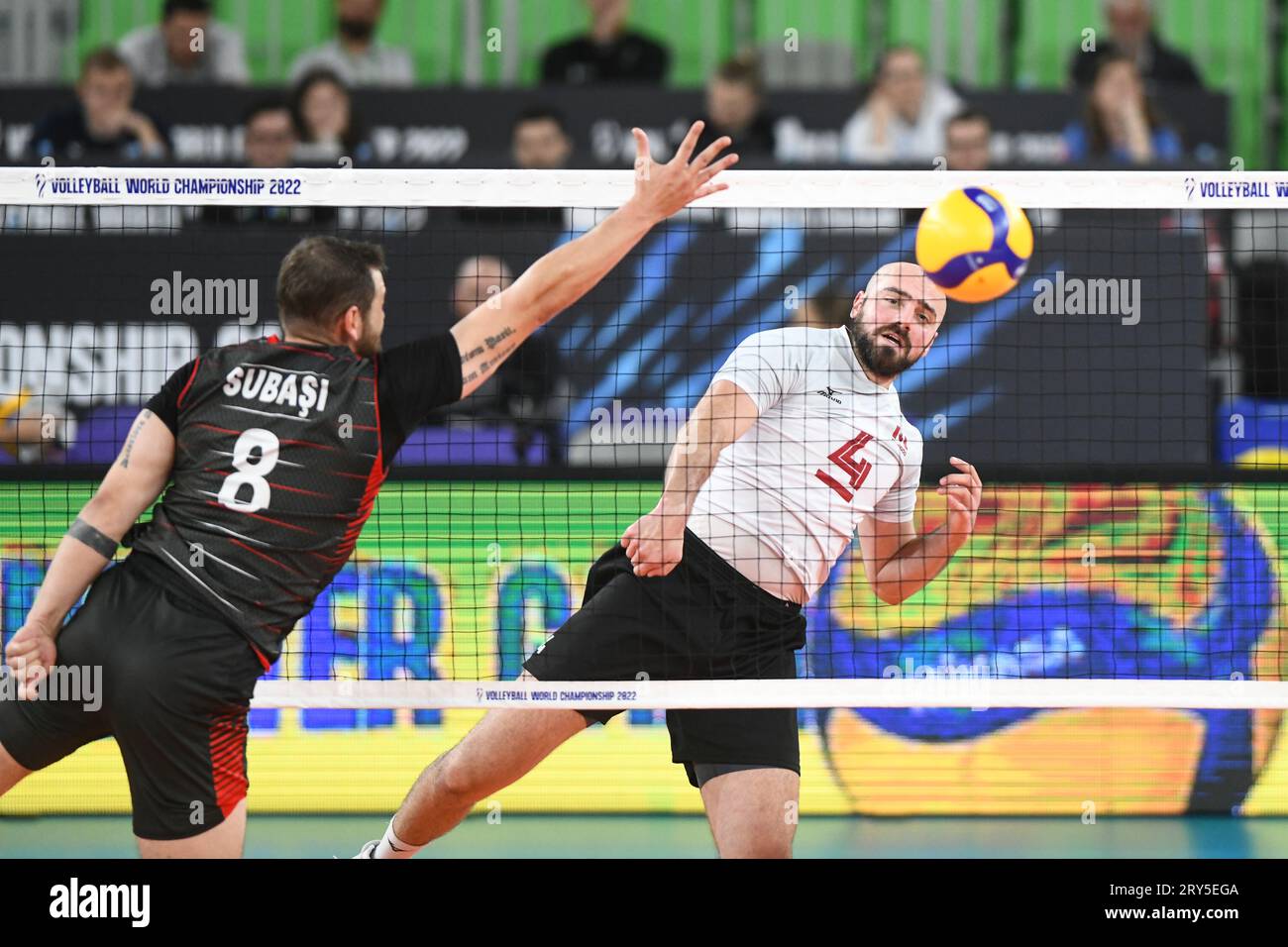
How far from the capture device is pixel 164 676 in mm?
4570

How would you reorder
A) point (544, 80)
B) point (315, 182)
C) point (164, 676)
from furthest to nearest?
point (544, 80)
point (315, 182)
point (164, 676)

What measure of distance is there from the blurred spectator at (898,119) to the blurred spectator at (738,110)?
0.75 m

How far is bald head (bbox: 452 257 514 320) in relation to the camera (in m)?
7.94

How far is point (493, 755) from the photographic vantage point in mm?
5625

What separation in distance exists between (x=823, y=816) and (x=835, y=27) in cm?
709

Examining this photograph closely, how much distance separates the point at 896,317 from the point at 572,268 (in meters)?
1.44

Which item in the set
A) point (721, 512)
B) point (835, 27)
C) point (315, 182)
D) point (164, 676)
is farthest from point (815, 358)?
point (835, 27)

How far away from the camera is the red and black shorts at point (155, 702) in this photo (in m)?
4.57

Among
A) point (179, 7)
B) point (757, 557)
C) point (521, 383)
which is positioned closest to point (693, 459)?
point (757, 557)

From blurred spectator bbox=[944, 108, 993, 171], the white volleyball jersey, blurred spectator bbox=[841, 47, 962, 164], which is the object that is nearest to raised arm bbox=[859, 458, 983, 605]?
the white volleyball jersey

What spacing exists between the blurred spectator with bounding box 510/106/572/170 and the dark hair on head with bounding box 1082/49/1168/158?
12.0ft

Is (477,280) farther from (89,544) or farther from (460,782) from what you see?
(89,544)

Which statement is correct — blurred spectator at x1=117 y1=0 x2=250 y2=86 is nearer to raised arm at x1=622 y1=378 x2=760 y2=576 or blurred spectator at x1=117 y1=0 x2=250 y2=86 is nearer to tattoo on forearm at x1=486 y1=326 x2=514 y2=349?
raised arm at x1=622 y1=378 x2=760 y2=576

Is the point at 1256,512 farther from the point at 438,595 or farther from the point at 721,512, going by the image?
the point at 438,595
